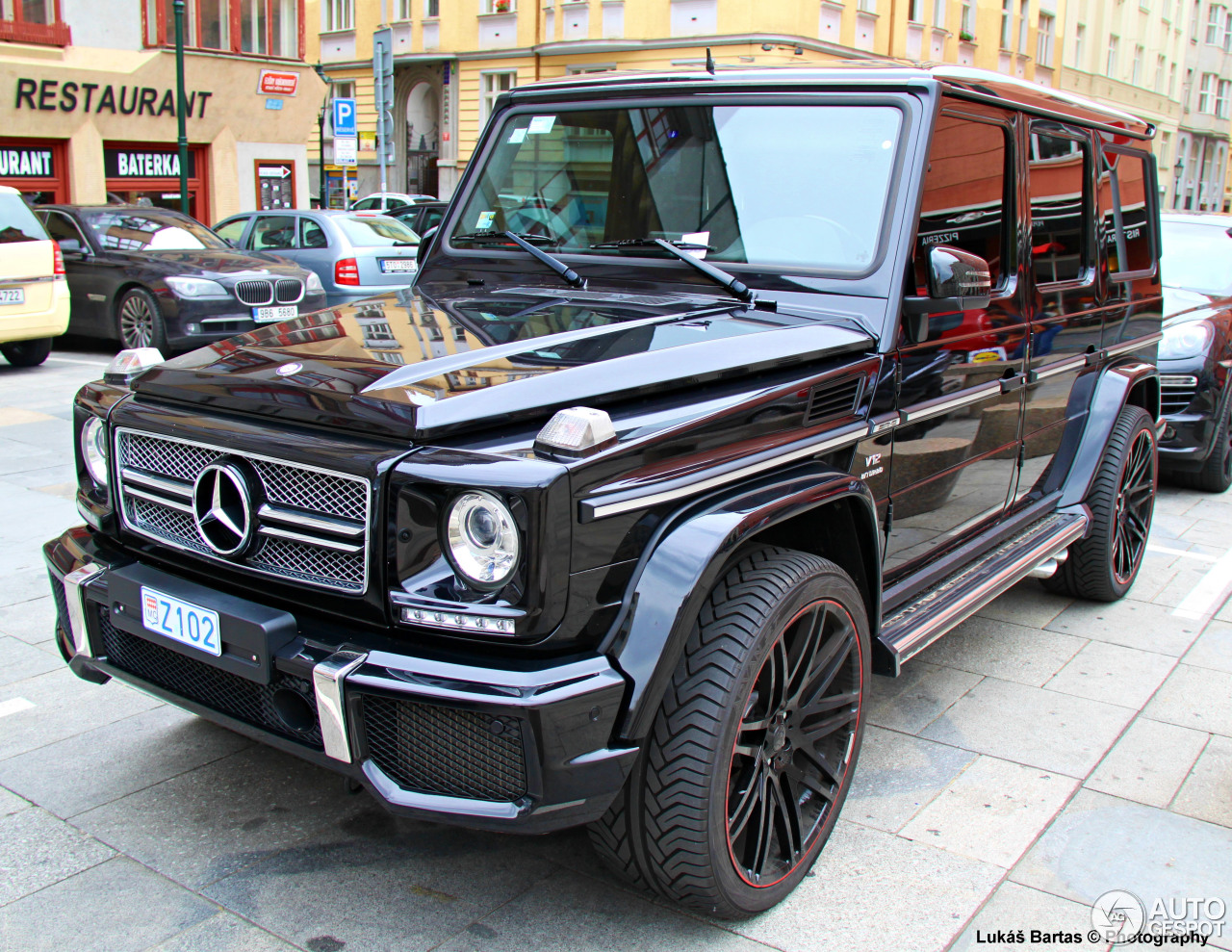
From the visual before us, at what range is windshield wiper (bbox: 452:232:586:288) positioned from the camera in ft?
11.3

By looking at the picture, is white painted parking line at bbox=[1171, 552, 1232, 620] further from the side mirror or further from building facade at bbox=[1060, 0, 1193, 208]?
building facade at bbox=[1060, 0, 1193, 208]

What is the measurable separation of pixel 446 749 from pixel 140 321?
33.7 ft

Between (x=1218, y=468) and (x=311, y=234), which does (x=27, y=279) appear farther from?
(x=1218, y=468)

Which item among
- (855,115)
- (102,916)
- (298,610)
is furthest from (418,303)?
(102,916)

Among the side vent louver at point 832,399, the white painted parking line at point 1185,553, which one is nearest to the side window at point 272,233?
the white painted parking line at point 1185,553

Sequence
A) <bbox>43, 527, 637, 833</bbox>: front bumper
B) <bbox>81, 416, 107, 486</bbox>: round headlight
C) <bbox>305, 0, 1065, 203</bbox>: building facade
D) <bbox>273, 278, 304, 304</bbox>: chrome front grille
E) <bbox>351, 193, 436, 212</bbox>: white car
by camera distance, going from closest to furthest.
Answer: <bbox>43, 527, 637, 833</bbox>: front bumper, <bbox>81, 416, 107, 486</bbox>: round headlight, <bbox>273, 278, 304, 304</bbox>: chrome front grille, <bbox>351, 193, 436, 212</bbox>: white car, <bbox>305, 0, 1065, 203</bbox>: building facade

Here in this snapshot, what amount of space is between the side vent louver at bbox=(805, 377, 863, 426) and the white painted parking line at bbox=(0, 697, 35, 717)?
9.04ft

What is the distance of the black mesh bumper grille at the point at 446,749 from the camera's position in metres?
2.13

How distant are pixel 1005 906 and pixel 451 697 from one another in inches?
59.9

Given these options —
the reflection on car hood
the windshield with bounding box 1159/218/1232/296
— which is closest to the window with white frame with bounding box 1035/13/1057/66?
the windshield with bounding box 1159/218/1232/296

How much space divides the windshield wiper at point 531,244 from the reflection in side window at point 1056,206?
5.59 feet

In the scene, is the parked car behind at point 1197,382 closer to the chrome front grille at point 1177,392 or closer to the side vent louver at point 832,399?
the chrome front grille at point 1177,392

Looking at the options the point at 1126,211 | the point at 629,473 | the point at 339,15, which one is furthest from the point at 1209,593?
the point at 339,15

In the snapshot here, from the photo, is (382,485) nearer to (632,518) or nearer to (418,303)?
(632,518)
